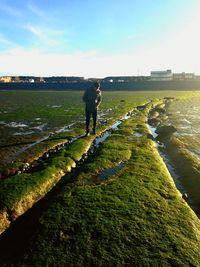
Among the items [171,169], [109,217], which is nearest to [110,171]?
[171,169]

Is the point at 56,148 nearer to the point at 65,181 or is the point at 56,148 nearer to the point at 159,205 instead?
the point at 65,181

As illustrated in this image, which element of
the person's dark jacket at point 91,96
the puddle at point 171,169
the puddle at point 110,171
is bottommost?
the puddle at point 171,169

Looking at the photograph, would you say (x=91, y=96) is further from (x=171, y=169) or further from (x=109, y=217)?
(x=109, y=217)

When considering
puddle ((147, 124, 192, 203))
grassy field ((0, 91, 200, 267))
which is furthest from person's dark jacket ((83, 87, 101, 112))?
grassy field ((0, 91, 200, 267))

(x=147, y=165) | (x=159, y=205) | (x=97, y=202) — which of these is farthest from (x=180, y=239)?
(x=147, y=165)

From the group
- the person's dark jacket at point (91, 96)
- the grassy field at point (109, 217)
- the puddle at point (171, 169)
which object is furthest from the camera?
the person's dark jacket at point (91, 96)

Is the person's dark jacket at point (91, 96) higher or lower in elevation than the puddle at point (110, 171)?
higher

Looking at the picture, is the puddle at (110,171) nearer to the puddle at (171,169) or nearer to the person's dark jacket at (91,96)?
the puddle at (171,169)

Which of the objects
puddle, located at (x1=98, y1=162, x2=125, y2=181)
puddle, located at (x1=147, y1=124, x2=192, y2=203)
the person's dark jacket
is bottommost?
puddle, located at (x1=147, y1=124, x2=192, y2=203)

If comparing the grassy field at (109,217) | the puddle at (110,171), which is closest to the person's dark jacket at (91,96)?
the grassy field at (109,217)

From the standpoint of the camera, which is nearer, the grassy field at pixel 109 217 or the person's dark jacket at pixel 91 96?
the grassy field at pixel 109 217

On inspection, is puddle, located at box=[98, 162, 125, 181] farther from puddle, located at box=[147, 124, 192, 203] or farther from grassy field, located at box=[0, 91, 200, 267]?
puddle, located at box=[147, 124, 192, 203]

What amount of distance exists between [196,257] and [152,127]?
86.1 ft

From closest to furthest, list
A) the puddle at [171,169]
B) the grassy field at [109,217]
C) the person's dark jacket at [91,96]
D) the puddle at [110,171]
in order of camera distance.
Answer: the grassy field at [109,217] → the puddle at [171,169] → the puddle at [110,171] → the person's dark jacket at [91,96]
